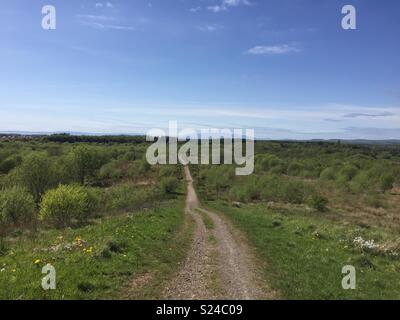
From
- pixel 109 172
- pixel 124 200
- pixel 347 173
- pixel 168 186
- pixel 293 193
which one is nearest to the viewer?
pixel 124 200

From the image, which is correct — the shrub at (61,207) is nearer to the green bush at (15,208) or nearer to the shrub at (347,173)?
the green bush at (15,208)

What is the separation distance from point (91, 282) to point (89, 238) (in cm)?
560

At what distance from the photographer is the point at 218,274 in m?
12.3

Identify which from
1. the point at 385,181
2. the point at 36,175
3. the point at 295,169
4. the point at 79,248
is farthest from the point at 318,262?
the point at 295,169

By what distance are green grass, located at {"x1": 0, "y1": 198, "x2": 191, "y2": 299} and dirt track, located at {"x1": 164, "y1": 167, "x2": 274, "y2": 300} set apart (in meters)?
0.55

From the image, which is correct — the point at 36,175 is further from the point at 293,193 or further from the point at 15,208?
the point at 293,193

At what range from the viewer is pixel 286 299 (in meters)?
10.2

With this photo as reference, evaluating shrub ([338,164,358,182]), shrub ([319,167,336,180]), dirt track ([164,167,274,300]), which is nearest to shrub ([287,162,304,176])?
shrub ([319,167,336,180])

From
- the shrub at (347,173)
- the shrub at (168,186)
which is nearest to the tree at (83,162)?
the shrub at (168,186)

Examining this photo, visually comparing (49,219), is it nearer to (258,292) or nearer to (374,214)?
(258,292)

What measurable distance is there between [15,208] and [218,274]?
19.5 meters

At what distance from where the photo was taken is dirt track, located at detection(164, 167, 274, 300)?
34.0 ft

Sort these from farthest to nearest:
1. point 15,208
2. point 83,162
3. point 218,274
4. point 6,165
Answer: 1. point 83,162
2. point 6,165
3. point 15,208
4. point 218,274
